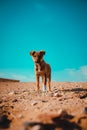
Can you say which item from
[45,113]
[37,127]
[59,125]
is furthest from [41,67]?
[37,127]

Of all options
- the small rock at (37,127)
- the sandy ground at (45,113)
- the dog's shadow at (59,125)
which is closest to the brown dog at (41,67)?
the sandy ground at (45,113)

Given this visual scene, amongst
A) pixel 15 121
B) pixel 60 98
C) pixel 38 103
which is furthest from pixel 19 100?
pixel 15 121

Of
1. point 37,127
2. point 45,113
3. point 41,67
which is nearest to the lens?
point 37,127

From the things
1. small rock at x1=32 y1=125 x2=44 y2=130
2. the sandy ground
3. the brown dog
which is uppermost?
the brown dog

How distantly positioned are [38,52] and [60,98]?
9.10ft

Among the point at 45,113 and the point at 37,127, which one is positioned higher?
the point at 45,113

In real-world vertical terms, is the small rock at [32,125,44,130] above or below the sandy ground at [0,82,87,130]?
below

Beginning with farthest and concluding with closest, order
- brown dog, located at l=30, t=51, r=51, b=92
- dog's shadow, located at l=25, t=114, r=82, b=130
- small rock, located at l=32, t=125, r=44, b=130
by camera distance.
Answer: brown dog, located at l=30, t=51, r=51, b=92, dog's shadow, located at l=25, t=114, r=82, b=130, small rock, located at l=32, t=125, r=44, b=130

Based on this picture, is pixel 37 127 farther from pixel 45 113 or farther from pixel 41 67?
pixel 41 67

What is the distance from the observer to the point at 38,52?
31.8ft

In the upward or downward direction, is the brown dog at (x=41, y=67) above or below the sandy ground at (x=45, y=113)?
above

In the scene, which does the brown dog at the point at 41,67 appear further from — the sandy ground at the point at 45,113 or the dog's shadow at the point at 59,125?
the dog's shadow at the point at 59,125

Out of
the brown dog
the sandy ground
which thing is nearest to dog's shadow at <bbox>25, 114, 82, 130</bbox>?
the sandy ground

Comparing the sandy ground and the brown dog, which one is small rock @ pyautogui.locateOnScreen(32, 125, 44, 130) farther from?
the brown dog
